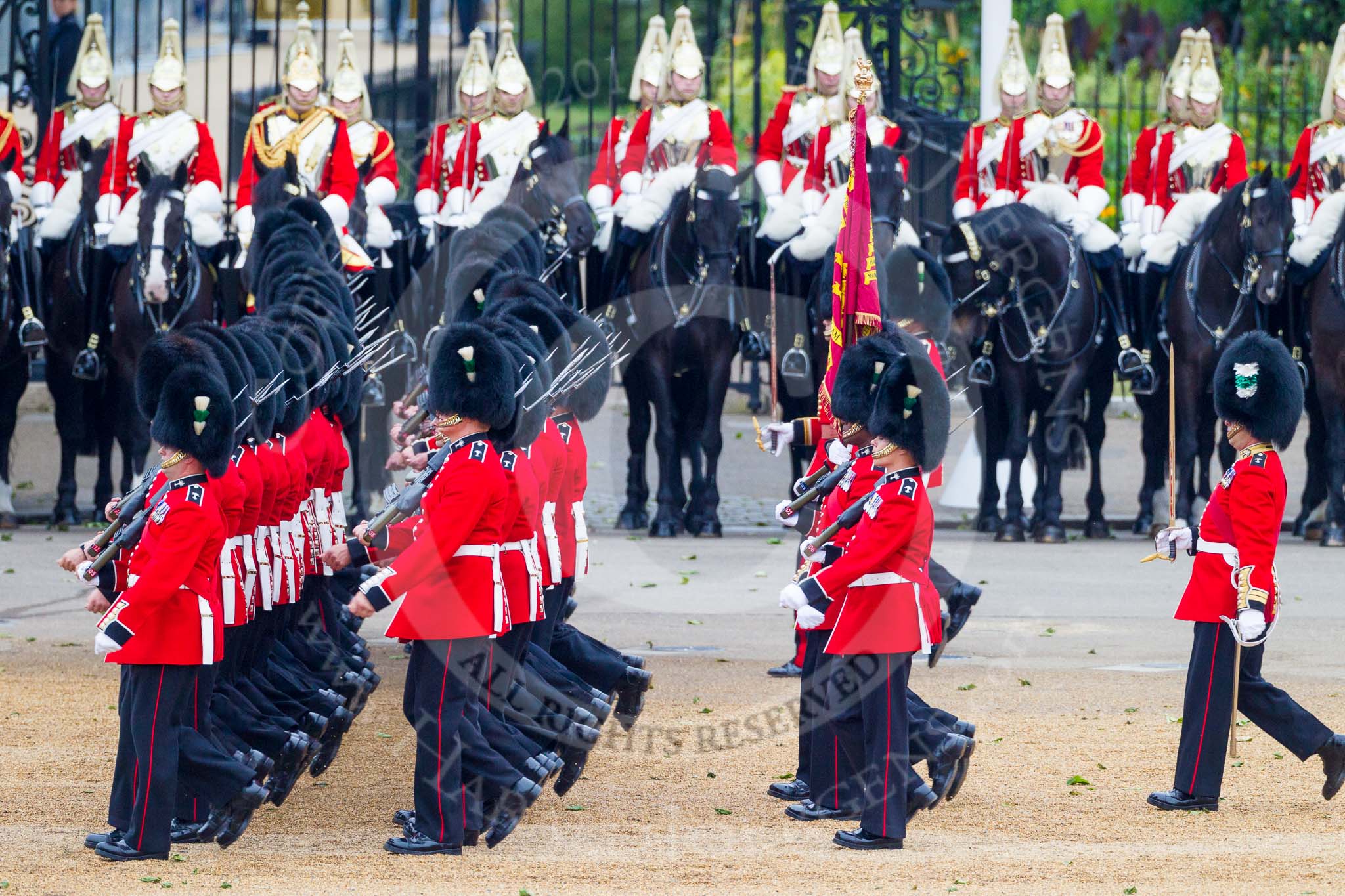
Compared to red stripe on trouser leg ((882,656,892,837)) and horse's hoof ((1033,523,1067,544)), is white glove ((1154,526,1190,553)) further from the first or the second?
horse's hoof ((1033,523,1067,544))

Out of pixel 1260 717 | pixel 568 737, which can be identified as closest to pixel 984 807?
pixel 1260 717

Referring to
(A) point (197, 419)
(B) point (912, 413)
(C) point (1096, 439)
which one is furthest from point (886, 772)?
(C) point (1096, 439)

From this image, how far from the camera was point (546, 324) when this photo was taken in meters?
7.11

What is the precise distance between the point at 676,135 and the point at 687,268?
0.87 metres

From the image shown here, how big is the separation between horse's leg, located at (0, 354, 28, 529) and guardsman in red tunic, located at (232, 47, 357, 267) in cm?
152

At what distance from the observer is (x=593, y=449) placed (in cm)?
1566

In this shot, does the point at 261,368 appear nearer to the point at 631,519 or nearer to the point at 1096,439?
the point at 631,519

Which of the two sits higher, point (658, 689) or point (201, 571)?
point (201, 571)

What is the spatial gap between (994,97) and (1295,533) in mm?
3074

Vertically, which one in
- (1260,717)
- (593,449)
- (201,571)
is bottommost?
(593,449)

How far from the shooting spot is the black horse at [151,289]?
1120 centimetres

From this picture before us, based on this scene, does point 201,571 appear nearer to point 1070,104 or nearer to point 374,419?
point 374,419

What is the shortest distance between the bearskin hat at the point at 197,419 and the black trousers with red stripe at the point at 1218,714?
Answer: 2778 millimetres

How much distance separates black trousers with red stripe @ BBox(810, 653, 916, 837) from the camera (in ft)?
19.1
